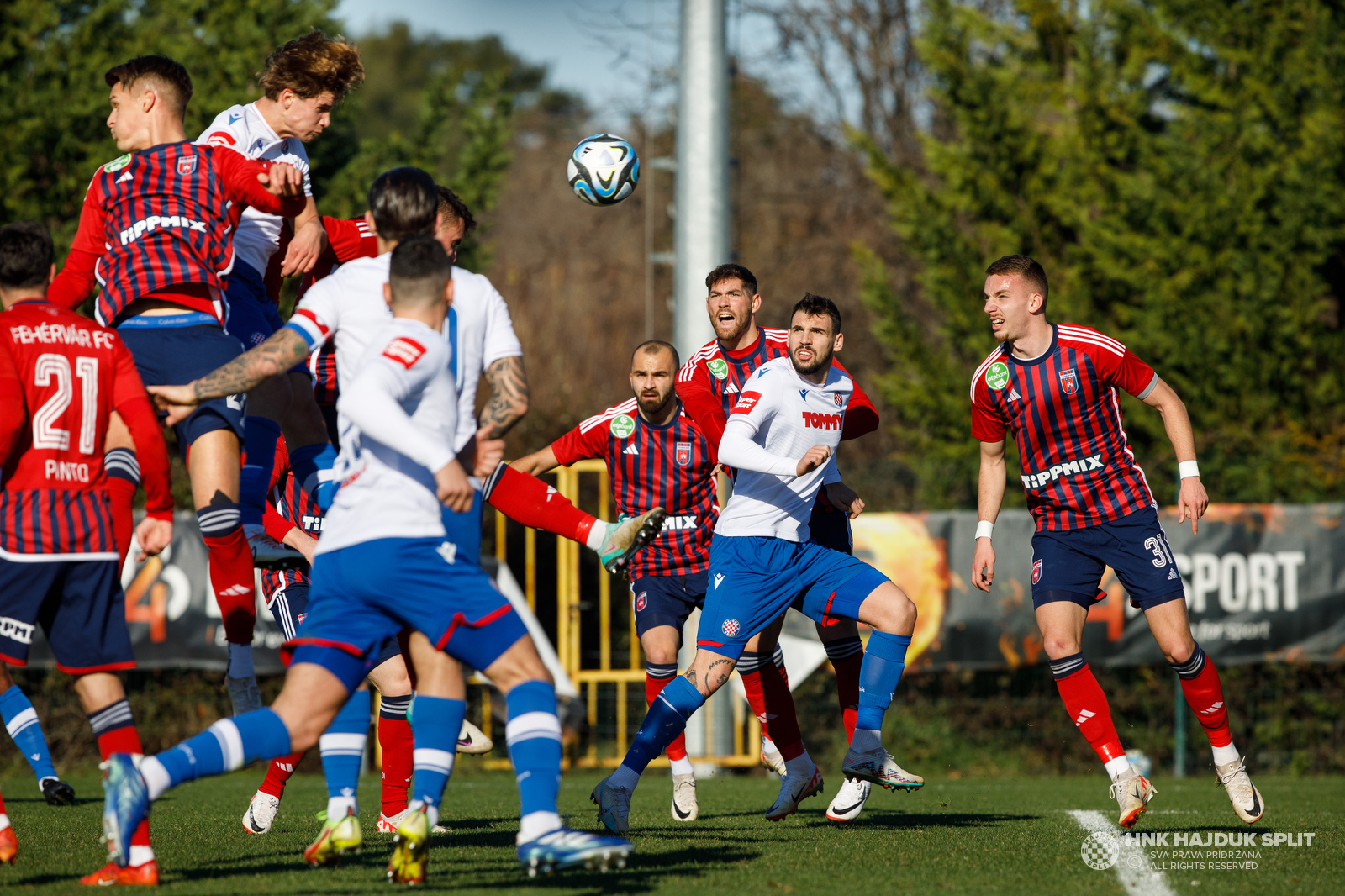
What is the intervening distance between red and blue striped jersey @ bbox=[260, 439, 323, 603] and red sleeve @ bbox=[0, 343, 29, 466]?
169cm

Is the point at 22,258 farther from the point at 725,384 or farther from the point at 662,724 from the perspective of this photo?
the point at 725,384

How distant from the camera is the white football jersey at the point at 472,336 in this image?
463 cm

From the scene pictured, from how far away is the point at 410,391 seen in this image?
423 cm

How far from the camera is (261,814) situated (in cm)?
624

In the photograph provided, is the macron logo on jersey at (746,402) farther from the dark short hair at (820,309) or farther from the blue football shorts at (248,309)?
the blue football shorts at (248,309)

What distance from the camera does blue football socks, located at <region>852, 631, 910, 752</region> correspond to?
6180mm

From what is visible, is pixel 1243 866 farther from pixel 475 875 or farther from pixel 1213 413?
pixel 1213 413

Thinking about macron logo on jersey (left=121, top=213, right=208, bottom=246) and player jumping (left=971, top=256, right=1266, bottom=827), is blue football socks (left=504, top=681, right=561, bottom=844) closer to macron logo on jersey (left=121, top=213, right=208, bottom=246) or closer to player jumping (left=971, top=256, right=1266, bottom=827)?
macron logo on jersey (left=121, top=213, right=208, bottom=246)

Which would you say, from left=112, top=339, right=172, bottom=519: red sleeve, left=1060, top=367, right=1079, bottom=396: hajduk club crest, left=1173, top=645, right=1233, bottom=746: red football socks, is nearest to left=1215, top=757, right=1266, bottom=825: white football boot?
left=1173, top=645, right=1233, bottom=746: red football socks

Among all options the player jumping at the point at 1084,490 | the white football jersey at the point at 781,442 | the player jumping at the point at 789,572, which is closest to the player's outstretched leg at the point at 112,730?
the player jumping at the point at 789,572

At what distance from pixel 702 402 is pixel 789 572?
42.3 inches

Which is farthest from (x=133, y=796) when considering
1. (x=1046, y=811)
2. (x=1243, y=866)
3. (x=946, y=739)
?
(x=946, y=739)

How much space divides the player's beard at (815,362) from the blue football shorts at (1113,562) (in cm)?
145

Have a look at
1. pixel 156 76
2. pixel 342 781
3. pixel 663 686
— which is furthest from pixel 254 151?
pixel 663 686
